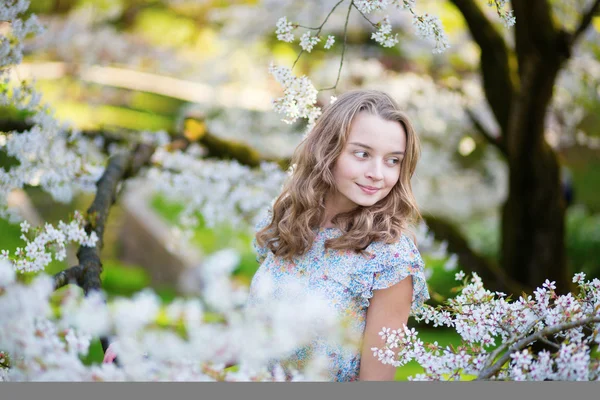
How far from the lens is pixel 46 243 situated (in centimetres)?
167

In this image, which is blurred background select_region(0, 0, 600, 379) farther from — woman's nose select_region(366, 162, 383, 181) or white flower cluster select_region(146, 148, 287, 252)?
woman's nose select_region(366, 162, 383, 181)

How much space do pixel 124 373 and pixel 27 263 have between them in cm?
65

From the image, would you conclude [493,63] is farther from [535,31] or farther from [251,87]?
[251,87]

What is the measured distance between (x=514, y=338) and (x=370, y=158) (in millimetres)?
579

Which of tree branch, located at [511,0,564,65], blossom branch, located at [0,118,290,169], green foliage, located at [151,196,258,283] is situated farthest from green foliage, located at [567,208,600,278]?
blossom branch, located at [0,118,290,169]

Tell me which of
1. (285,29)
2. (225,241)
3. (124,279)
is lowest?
(124,279)

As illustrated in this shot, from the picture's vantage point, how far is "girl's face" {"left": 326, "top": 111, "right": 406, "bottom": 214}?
62.1 inches

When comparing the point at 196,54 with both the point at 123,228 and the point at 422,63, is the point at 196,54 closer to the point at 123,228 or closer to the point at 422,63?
the point at 123,228

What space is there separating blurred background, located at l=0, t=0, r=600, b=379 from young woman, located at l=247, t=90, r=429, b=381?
11.4 feet

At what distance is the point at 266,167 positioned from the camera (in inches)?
119

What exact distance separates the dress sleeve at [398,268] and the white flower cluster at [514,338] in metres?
0.08

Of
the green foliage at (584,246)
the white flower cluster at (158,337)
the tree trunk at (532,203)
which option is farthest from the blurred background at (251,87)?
the white flower cluster at (158,337)

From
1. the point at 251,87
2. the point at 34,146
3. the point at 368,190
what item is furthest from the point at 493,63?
the point at 251,87

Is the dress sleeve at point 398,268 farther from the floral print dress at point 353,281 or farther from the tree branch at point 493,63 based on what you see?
the tree branch at point 493,63
